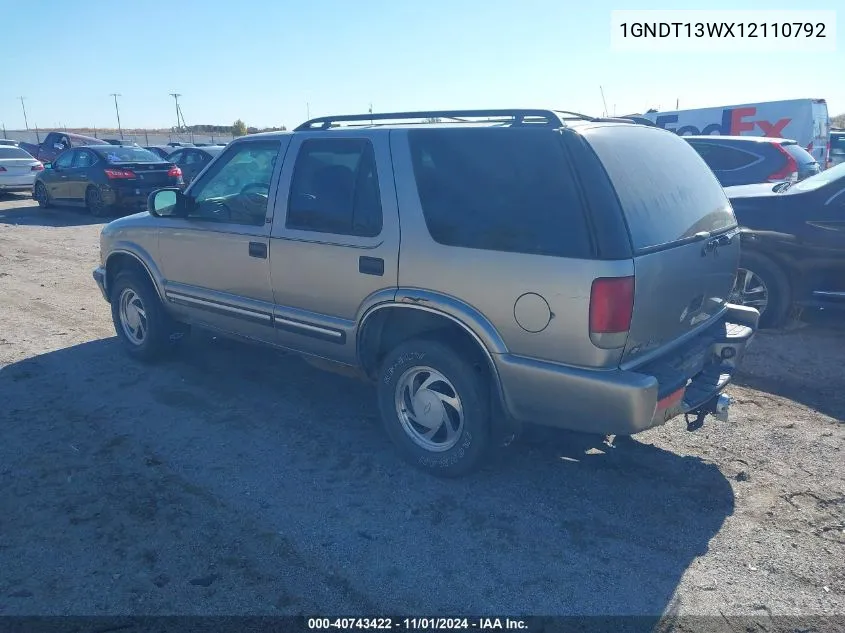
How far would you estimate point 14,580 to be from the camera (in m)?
3.08

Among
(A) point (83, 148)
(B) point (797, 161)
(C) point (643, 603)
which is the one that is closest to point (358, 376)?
(C) point (643, 603)

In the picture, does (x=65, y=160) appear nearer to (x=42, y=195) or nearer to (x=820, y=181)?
(x=42, y=195)

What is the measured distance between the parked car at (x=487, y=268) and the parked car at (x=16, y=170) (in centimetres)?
1644

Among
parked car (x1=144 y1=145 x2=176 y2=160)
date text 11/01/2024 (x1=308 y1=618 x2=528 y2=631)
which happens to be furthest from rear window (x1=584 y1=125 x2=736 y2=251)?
parked car (x1=144 y1=145 x2=176 y2=160)

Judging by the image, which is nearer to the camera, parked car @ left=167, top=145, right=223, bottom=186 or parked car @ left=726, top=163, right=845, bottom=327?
parked car @ left=726, top=163, right=845, bottom=327

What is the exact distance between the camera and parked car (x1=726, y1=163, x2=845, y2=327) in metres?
6.26

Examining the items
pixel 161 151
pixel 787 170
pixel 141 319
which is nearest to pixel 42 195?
pixel 161 151

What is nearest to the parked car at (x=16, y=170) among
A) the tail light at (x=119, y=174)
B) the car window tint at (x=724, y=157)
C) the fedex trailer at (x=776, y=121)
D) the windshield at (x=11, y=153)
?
the windshield at (x=11, y=153)

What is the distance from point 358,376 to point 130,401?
1832 millimetres

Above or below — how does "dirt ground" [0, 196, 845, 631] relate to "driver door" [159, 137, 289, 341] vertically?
below

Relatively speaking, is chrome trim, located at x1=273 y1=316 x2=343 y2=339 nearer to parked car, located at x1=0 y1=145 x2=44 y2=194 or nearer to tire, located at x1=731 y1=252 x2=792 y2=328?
tire, located at x1=731 y1=252 x2=792 y2=328

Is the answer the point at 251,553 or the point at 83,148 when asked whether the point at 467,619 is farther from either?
the point at 83,148

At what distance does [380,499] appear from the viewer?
3768mm

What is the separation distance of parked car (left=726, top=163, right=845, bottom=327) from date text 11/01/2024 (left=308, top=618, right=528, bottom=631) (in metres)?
4.93
